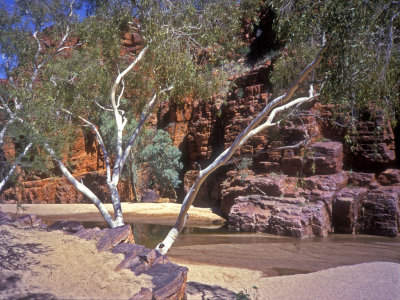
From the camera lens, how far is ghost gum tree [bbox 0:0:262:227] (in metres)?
8.26

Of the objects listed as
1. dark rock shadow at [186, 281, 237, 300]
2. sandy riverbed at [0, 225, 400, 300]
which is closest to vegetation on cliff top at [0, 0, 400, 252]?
dark rock shadow at [186, 281, 237, 300]

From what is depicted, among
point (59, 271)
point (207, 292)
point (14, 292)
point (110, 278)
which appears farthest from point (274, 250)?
point (14, 292)

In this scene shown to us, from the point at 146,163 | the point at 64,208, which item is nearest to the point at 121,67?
the point at 64,208

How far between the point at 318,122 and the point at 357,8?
44.5ft

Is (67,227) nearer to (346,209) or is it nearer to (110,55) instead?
(110,55)

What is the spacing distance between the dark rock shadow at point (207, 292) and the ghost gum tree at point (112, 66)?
8.14 feet

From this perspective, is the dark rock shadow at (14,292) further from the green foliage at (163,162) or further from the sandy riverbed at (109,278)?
the green foliage at (163,162)

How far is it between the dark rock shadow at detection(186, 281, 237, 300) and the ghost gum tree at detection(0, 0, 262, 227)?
8.14 ft

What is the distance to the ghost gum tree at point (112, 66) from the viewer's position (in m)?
8.26

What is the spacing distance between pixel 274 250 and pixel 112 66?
8.23 metres

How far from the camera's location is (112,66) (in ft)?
36.4

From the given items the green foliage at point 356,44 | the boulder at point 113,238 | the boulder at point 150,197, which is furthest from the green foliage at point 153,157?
the green foliage at point 356,44

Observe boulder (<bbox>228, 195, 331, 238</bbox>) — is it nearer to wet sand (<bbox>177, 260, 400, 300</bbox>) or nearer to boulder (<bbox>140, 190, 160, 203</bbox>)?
wet sand (<bbox>177, 260, 400, 300</bbox>)

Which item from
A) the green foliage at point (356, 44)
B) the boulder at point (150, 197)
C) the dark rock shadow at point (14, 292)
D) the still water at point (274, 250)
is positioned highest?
the green foliage at point (356, 44)
